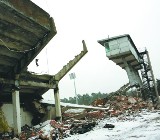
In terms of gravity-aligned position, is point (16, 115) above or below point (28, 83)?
below

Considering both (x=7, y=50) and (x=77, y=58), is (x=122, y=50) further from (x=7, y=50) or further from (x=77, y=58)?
(x=7, y=50)

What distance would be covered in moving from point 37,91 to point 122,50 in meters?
20.4

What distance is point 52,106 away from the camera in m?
16.0

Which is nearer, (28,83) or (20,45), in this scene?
(20,45)

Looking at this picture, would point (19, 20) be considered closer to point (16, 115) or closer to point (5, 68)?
point (5, 68)

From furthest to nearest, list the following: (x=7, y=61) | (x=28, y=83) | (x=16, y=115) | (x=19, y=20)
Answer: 1. (x=28, y=83)
2. (x=16, y=115)
3. (x=7, y=61)
4. (x=19, y=20)

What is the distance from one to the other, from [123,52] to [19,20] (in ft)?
82.9

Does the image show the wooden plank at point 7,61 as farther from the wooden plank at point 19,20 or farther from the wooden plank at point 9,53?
the wooden plank at point 19,20

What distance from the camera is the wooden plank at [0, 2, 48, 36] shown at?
8.48 m

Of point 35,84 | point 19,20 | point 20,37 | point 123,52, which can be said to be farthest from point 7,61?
point 123,52

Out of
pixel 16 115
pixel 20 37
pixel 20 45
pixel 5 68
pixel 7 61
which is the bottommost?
pixel 16 115

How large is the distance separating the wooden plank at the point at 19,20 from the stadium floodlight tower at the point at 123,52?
23815 millimetres

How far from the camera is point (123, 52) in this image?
1312 inches

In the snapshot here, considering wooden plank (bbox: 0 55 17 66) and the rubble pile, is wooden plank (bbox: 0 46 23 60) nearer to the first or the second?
wooden plank (bbox: 0 55 17 66)
